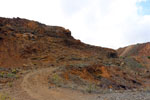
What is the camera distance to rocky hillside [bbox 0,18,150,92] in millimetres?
14727

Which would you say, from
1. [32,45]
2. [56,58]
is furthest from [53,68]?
[32,45]

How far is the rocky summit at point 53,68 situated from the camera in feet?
30.8

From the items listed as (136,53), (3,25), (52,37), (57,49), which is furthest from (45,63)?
(136,53)

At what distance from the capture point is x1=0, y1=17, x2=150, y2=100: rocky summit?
938cm

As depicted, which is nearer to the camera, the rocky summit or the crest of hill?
the rocky summit

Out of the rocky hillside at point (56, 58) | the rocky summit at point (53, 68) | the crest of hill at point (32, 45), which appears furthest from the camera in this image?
the crest of hill at point (32, 45)

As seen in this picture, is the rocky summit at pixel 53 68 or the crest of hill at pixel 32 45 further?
the crest of hill at pixel 32 45

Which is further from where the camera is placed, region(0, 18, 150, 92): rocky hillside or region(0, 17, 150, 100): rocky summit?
region(0, 18, 150, 92): rocky hillside

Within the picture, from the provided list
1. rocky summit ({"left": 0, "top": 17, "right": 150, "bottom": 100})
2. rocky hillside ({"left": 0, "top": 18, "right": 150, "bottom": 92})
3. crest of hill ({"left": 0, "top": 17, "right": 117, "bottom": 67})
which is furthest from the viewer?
crest of hill ({"left": 0, "top": 17, "right": 117, "bottom": 67})

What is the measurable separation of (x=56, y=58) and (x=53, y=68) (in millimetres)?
4485

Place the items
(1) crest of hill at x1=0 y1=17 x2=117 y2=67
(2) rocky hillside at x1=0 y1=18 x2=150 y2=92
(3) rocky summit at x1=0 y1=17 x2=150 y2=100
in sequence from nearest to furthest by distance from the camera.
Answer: (3) rocky summit at x1=0 y1=17 x2=150 y2=100
(2) rocky hillside at x1=0 y1=18 x2=150 y2=92
(1) crest of hill at x1=0 y1=17 x2=117 y2=67

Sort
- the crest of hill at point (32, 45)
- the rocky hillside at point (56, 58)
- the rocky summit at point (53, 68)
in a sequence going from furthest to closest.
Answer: the crest of hill at point (32, 45) → the rocky hillside at point (56, 58) → the rocky summit at point (53, 68)

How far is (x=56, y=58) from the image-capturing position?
69.9 ft

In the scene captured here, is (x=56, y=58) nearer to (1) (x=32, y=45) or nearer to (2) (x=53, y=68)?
(1) (x=32, y=45)
